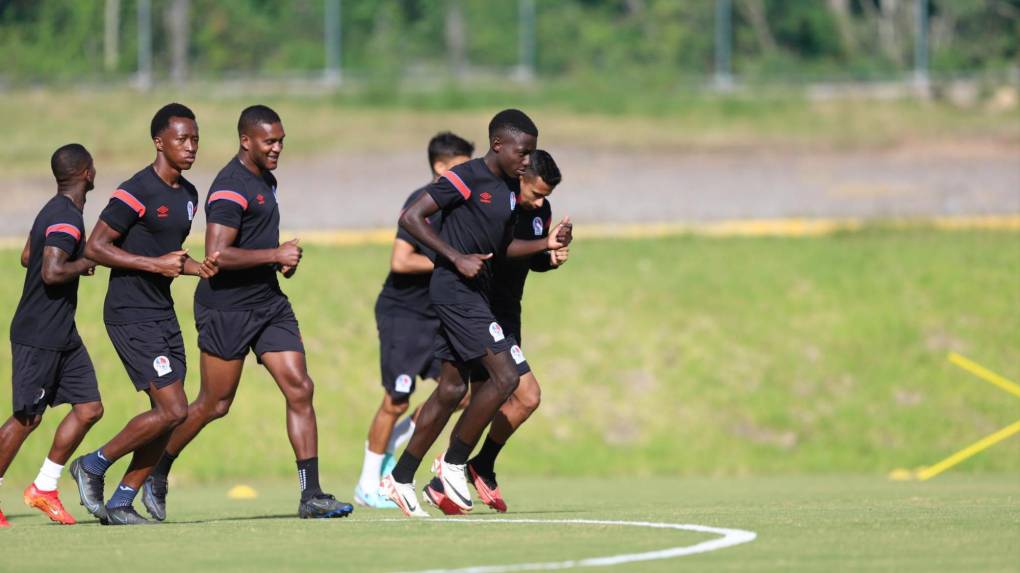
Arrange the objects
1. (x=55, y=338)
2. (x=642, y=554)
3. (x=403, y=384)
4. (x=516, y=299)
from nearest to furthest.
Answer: (x=642, y=554) → (x=55, y=338) → (x=516, y=299) → (x=403, y=384)

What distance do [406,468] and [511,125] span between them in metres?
2.30

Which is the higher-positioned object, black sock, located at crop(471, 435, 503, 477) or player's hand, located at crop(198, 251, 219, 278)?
player's hand, located at crop(198, 251, 219, 278)

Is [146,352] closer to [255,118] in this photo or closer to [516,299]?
[255,118]

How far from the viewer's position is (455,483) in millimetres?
11250

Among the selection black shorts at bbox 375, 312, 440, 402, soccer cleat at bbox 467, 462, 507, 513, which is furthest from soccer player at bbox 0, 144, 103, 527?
black shorts at bbox 375, 312, 440, 402

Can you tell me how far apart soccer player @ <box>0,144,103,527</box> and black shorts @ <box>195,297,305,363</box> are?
0.86 meters

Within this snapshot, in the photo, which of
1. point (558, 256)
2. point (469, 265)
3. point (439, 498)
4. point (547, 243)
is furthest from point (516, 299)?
point (439, 498)

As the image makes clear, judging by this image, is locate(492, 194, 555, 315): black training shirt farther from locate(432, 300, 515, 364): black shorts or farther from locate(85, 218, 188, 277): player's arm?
locate(85, 218, 188, 277): player's arm

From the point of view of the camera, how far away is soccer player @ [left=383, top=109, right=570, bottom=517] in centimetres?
1105

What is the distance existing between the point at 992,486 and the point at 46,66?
99.6 ft

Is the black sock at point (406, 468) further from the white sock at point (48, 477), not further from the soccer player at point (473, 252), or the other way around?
the white sock at point (48, 477)

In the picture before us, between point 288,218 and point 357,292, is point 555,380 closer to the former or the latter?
point 357,292

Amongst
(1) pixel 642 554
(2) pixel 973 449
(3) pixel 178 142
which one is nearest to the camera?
(1) pixel 642 554

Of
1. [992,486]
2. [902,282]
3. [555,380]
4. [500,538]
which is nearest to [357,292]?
[555,380]
